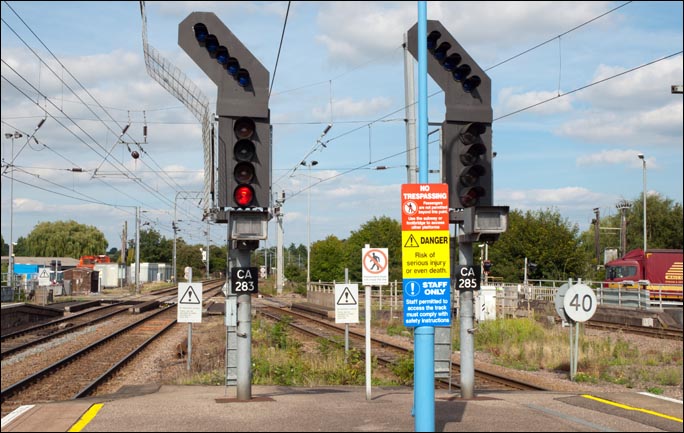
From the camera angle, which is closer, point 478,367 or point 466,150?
point 466,150

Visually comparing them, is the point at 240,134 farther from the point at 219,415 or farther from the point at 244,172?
the point at 219,415

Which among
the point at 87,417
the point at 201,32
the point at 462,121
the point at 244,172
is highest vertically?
the point at 201,32

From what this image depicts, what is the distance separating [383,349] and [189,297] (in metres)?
7.39

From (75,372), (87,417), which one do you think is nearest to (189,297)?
(75,372)

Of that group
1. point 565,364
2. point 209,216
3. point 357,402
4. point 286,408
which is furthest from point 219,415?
point 565,364

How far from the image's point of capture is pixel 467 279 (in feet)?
44.8

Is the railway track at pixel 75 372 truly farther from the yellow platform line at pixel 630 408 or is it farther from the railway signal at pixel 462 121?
the yellow platform line at pixel 630 408

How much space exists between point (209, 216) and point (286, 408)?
3.25 metres

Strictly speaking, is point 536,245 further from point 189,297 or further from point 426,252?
point 426,252

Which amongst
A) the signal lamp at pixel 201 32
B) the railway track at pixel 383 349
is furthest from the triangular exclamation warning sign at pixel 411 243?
the railway track at pixel 383 349

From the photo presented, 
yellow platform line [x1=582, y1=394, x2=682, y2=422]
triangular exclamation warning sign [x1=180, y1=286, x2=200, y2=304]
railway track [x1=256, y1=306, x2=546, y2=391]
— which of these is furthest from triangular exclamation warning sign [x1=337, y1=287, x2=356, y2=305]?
yellow platform line [x1=582, y1=394, x2=682, y2=422]

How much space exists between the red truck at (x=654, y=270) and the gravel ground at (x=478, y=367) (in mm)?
17542

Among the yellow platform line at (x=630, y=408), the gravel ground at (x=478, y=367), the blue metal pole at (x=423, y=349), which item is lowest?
the gravel ground at (x=478, y=367)

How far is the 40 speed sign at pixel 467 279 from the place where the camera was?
13648 millimetres
